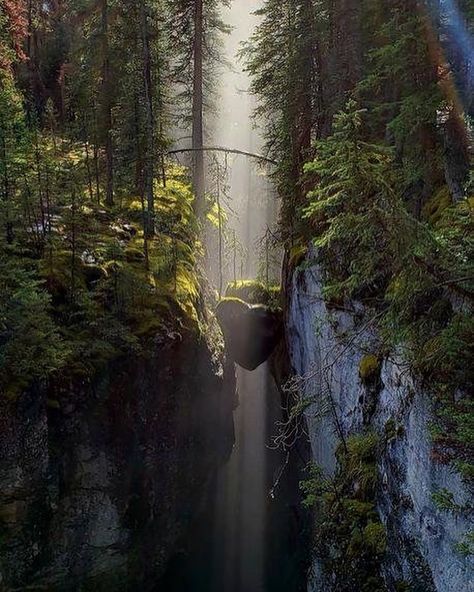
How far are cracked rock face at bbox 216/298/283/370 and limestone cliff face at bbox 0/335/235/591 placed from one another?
5.52 metres

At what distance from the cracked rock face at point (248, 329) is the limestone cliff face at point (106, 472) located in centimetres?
552

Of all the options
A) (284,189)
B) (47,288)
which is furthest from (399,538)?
(284,189)

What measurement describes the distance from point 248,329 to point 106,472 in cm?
1023

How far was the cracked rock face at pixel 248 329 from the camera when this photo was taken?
22000mm

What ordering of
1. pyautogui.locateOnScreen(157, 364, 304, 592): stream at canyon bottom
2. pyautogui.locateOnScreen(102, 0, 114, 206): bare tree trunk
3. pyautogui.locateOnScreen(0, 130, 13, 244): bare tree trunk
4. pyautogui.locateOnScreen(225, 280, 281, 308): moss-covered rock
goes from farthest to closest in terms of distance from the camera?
1. pyautogui.locateOnScreen(225, 280, 281, 308): moss-covered rock
2. pyautogui.locateOnScreen(102, 0, 114, 206): bare tree trunk
3. pyautogui.locateOnScreen(157, 364, 304, 592): stream at canyon bottom
4. pyautogui.locateOnScreen(0, 130, 13, 244): bare tree trunk

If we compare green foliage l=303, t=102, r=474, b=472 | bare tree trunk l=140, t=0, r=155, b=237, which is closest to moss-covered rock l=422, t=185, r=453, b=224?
green foliage l=303, t=102, r=474, b=472

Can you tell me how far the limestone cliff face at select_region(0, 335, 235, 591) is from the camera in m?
11.2

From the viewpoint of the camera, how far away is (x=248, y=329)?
2200cm

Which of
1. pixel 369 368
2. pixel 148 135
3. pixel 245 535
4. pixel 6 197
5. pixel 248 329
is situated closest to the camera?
pixel 369 368

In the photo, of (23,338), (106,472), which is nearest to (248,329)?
(106,472)

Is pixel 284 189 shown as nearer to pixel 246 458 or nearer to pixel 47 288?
pixel 47 288

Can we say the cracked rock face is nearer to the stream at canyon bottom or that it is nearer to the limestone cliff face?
the stream at canyon bottom

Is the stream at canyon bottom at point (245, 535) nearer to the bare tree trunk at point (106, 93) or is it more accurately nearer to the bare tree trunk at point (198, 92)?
the bare tree trunk at point (198, 92)

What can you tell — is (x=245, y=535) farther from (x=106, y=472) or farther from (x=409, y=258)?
(x=409, y=258)
